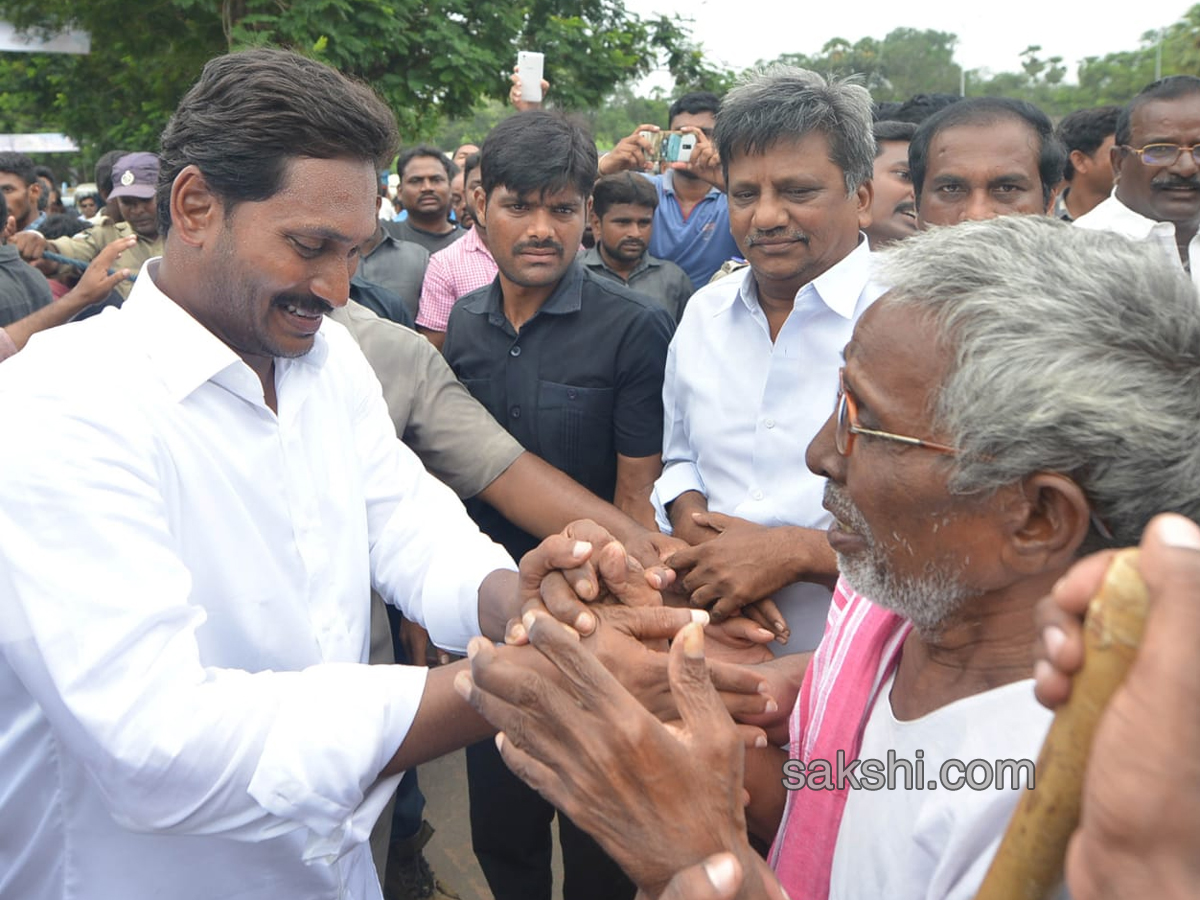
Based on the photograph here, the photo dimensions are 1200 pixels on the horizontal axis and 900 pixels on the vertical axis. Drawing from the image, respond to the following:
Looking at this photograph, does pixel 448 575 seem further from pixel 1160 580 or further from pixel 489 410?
pixel 1160 580

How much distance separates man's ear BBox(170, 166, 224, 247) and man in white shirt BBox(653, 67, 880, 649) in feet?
4.68

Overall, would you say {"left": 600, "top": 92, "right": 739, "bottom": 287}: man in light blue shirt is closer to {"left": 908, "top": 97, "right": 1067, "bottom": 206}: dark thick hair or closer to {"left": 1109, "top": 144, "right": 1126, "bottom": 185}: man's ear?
{"left": 1109, "top": 144, "right": 1126, "bottom": 185}: man's ear

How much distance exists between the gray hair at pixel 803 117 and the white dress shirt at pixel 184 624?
152cm

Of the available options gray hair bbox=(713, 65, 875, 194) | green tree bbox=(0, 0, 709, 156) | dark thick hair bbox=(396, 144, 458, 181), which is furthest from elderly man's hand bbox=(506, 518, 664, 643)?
green tree bbox=(0, 0, 709, 156)

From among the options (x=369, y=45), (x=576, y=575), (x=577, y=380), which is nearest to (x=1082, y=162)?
(x=577, y=380)

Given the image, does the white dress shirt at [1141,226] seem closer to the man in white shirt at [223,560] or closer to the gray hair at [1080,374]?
the gray hair at [1080,374]

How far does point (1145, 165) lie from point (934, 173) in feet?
5.49

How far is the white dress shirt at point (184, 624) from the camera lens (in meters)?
1.58

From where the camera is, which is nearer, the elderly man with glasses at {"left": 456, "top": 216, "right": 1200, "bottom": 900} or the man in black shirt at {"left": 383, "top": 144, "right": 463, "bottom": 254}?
the elderly man with glasses at {"left": 456, "top": 216, "right": 1200, "bottom": 900}

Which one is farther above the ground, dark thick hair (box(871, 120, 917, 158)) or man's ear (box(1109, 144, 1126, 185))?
dark thick hair (box(871, 120, 917, 158))

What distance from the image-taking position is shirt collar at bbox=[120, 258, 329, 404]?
6.18ft

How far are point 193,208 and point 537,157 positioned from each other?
1.82 meters

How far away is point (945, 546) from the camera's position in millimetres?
1573

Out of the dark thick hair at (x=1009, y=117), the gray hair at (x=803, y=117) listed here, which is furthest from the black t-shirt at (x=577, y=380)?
the dark thick hair at (x=1009, y=117)
